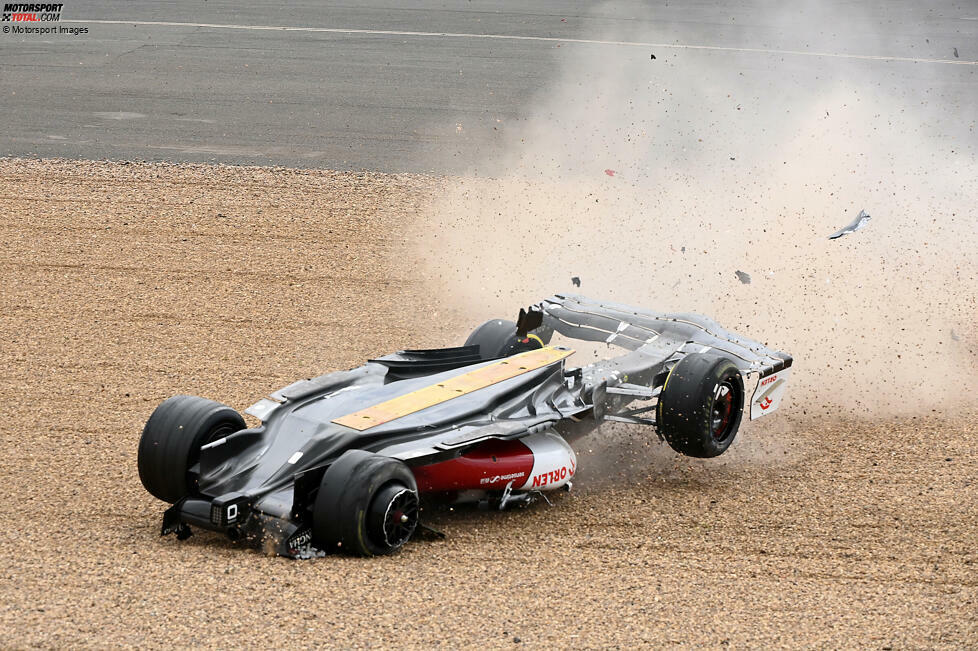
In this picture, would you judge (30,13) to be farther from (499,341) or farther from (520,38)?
(499,341)

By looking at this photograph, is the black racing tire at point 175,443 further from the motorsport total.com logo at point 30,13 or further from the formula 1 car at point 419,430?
the motorsport total.com logo at point 30,13

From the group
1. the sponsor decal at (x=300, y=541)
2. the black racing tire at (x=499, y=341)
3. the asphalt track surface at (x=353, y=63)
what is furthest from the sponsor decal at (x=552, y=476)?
the asphalt track surface at (x=353, y=63)

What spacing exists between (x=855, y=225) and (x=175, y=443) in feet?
30.3

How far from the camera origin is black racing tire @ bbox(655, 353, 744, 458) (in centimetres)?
750

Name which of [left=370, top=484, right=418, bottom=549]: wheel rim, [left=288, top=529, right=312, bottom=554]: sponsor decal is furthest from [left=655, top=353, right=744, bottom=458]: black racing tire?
[left=288, top=529, right=312, bottom=554]: sponsor decal

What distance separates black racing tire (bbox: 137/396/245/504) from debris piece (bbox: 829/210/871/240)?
8320 mm

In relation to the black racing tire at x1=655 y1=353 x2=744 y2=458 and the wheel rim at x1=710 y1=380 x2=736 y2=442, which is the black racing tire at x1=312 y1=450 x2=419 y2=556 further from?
the wheel rim at x1=710 y1=380 x2=736 y2=442

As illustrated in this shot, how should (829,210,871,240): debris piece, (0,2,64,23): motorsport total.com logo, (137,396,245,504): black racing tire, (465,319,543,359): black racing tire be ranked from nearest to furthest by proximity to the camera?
(137,396,245,504): black racing tire → (465,319,543,359): black racing tire → (829,210,871,240): debris piece → (0,2,64,23): motorsport total.com logo

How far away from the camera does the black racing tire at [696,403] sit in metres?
7.50

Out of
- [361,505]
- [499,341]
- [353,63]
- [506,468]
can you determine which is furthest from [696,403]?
[353,63]

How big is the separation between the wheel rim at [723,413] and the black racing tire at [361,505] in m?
2.53

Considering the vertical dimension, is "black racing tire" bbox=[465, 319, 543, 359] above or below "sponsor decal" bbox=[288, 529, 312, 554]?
above

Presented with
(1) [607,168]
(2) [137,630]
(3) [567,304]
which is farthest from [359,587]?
(1) [607,168]

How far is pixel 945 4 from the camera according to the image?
101 ft
